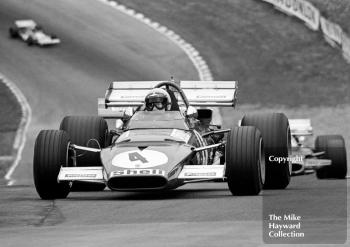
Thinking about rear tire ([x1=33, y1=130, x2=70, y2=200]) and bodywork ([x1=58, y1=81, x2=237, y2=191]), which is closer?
bodywork ([x1=58, y1=81, x2=237, y2=191])

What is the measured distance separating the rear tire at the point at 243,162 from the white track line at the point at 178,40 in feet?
85.0

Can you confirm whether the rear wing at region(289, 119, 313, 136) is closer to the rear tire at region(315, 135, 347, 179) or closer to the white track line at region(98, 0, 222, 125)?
the rear tire at region(315, 135, 347, 179)

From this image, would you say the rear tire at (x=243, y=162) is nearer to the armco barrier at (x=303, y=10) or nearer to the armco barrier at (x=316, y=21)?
the armco barrier at (x=316, y=21)

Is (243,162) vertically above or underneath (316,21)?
underneath

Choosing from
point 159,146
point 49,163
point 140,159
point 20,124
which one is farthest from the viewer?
point 20,124

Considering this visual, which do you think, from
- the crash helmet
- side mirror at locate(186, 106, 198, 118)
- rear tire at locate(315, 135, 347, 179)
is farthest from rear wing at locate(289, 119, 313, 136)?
the crash helmet

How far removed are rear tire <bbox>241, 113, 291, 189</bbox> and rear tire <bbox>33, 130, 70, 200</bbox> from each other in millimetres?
3428

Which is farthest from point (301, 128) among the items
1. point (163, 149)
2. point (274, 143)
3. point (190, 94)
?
point (163, 149)

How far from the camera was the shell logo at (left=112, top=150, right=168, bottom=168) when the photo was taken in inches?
712

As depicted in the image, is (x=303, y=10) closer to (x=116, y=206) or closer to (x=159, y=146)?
(x=159, y=146)

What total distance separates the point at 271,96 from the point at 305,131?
47.0 feet

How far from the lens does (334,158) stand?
26.5 meters

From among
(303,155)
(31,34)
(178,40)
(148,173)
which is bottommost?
(148,173)

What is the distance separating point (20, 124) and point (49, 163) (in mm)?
20862
